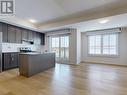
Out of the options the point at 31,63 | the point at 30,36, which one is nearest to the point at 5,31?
the point at 30,36

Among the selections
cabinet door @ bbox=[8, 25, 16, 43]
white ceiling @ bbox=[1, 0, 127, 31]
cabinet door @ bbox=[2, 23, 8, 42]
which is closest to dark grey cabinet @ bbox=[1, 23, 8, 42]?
cabinet door @ bbox=[2, 23, 8, 42]

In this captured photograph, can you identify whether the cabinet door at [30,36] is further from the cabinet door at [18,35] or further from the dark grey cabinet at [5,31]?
the dark grey cabinet at [5,31]

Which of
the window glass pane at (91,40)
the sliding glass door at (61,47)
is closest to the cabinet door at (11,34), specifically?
the sliding glass door at (61,47)

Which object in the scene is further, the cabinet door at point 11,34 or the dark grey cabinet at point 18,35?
the cabinet door at point 11,34

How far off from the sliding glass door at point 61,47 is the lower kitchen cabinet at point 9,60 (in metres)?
2.72

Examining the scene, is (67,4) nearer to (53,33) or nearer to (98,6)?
(98,6)

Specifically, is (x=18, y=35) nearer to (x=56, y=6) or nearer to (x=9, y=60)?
(x=9, y=60)

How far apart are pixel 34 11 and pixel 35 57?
1.97m

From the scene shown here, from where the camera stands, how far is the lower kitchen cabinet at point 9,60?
158 inches

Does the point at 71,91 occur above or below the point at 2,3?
below

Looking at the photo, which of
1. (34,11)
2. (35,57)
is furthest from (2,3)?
(35,57)

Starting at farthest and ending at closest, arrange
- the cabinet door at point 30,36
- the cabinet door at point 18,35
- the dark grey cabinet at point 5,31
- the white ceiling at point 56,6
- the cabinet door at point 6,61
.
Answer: the cabinet door at point 30,36, the cabinet door at point 18,35, the dark grey cabinet at point 5,31, the cabinet door at point 6,61, the white ceiling at point 56,6

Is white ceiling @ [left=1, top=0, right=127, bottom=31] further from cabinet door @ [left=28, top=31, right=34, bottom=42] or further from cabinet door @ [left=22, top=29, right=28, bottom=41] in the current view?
cabinet door @ [left=28, top=31, right=34, bottom=42]

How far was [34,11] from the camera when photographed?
3.83 metres
